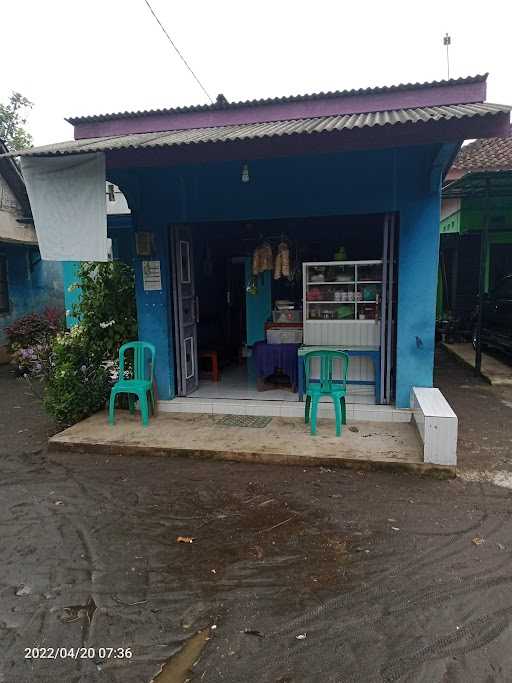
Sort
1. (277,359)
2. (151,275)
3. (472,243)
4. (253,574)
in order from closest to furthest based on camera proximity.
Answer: (253,574) → (151,275) → (277,359) → (472,243)

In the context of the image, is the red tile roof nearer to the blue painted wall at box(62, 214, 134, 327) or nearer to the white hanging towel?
the blue painted wall at box(62, 214, 134, 327)

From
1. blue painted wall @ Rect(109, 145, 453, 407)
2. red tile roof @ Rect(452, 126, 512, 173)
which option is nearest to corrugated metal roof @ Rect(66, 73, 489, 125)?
blue painted wall @ Rect(109, 145, 453, 407)

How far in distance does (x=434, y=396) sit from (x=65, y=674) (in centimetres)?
408

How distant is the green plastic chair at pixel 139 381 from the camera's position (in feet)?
18.0

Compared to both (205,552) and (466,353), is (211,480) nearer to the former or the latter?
(205,552)

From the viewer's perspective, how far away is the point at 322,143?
171 inches

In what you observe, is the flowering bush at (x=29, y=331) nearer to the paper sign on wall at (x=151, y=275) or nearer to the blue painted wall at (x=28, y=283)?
the blue painted wall at (x=28, y=283)

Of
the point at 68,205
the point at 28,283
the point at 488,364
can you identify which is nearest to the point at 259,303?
the point at 68,205

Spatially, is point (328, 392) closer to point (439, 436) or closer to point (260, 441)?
point (260, 441)

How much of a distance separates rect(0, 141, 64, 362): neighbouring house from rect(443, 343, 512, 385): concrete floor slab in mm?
9722

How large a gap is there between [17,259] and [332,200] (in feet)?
30.3

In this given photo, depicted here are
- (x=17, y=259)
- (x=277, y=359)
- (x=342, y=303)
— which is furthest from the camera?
(x=17, y=259)

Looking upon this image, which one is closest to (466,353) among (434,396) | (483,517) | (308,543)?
(434,396)

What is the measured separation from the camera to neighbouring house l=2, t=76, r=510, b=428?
4.61 metres
